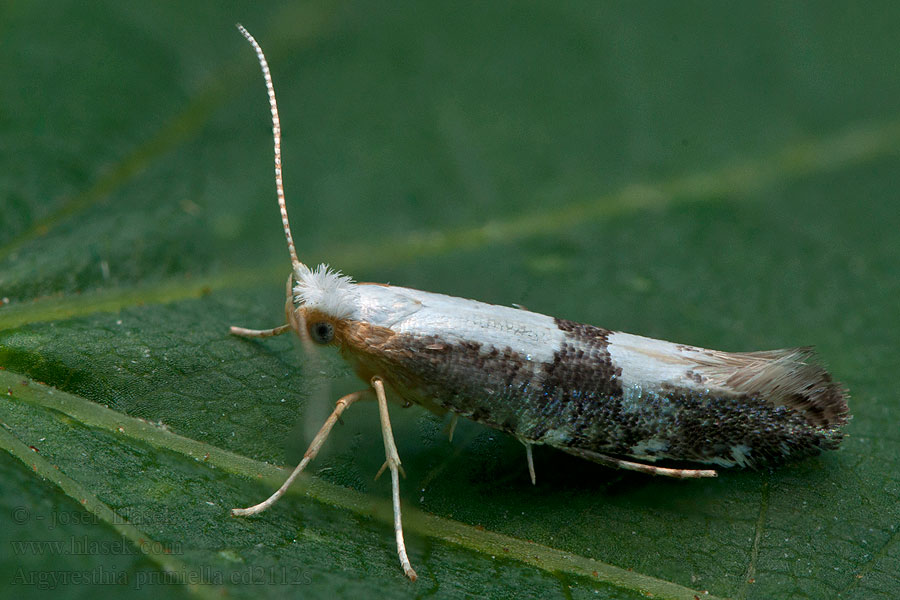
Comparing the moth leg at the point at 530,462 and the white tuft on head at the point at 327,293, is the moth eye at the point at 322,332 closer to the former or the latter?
the white tuft on head at the point at 327,293

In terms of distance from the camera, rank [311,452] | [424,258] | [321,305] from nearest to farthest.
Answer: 1. [311,452]
2. [321,305]
3. [424,258]

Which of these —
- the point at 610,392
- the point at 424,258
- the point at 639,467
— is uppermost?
the point at 424,258

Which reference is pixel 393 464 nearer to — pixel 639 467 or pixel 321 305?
pixel 321 305

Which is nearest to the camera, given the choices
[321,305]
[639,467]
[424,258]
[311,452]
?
[311,452]

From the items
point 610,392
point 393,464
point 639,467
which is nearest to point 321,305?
point 393,464

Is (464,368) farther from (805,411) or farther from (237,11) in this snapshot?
(237,11)

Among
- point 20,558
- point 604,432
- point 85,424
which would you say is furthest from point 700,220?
point 20,558

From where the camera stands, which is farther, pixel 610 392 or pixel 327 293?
pixel 327 293
